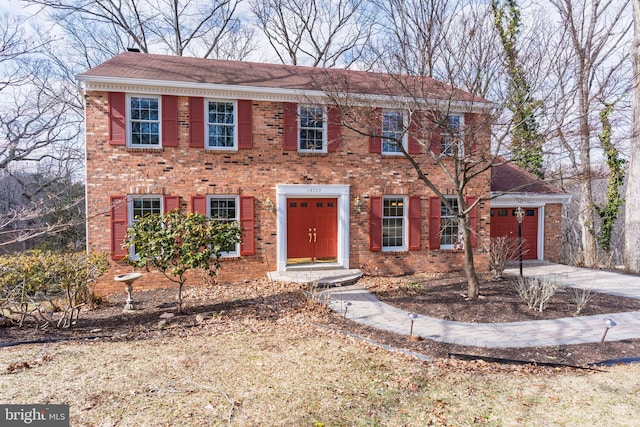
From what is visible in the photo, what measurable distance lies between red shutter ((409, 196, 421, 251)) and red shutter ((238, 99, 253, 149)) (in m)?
5.69

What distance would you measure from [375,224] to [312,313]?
4.79 meters

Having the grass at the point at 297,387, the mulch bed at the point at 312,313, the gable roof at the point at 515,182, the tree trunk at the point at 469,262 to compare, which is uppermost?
the gable roof at the point at 515,182

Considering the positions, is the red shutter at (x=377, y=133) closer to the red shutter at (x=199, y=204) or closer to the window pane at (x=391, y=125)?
the window pane at (x=391, y=125)

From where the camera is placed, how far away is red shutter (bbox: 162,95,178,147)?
32.2ft

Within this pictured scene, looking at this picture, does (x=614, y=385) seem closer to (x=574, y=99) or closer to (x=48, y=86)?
(x=574, y=99)

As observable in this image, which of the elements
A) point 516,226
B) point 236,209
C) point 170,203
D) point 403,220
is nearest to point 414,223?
point 403,220

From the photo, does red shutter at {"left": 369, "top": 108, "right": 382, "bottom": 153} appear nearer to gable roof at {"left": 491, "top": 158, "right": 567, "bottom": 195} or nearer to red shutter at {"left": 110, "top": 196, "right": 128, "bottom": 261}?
gable roof at {"left": 491, "top": 158, "right": 567, "bottom": 195}

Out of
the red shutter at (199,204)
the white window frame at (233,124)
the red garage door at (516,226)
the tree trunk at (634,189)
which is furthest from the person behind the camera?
the red garage door at (516,226)

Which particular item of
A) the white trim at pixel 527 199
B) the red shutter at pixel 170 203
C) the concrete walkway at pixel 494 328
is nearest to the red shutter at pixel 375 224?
the concrete walkway at pixel 494 328

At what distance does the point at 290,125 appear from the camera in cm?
1070

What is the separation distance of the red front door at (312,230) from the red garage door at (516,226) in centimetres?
668

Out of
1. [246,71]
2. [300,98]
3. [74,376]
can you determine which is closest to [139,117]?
[246,71]

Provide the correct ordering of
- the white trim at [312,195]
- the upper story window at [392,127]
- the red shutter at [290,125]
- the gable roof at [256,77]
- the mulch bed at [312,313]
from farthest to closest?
the red shutter at [290,125]
the white trim at [312,195]
the upper story window at [392,127]
the gable roof at [256,77]
the mulch bed at [312,313]

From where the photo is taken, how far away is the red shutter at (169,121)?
982 centimetres
